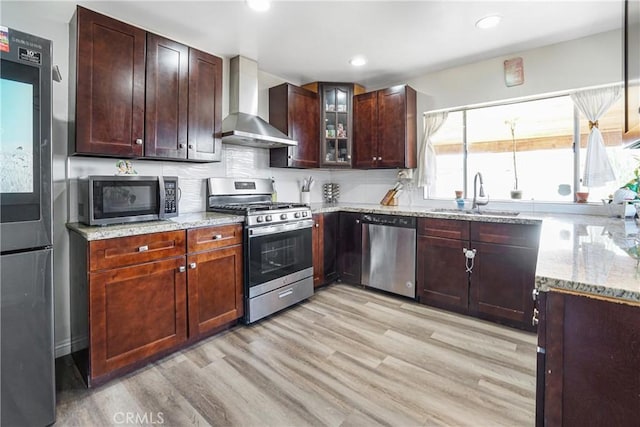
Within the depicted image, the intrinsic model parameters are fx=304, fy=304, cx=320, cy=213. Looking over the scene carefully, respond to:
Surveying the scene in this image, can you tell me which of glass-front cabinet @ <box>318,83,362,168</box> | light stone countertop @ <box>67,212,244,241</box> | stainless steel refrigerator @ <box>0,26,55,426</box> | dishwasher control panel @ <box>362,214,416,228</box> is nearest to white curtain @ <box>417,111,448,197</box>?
dishwasher control panel @ <box>362,214,416,228</box>

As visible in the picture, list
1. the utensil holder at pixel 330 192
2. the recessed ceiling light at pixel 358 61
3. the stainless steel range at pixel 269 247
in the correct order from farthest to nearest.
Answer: the utensil holder at pixel 330 192 → the recessed ceiling light at pixel 358 61 → the stainless steel range at pixel 269 247

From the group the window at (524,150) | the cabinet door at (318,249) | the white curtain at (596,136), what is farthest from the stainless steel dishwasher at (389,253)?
the white curtain at (596,136)

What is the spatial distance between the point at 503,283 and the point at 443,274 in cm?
49

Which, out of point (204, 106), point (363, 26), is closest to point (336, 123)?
point (363, 26)

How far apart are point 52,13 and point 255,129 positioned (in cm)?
155

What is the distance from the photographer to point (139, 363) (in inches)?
77.4

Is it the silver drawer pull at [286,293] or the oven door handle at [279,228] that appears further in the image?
the silver drawer pull at [286,293]

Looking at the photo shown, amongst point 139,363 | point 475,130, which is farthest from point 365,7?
point 139,363

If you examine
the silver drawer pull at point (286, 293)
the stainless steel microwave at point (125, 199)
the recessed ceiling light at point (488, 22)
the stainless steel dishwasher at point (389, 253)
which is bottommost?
the silver drawer pull at point (286, 293)

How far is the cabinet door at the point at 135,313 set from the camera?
1.75 metres

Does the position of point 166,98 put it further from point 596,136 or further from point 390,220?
point 596,136

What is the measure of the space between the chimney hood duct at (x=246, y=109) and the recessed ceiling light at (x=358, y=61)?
98 cm

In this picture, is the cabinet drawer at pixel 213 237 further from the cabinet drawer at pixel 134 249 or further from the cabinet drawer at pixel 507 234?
the cabinet drawer at pixel 507 234

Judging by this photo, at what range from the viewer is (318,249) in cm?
332
